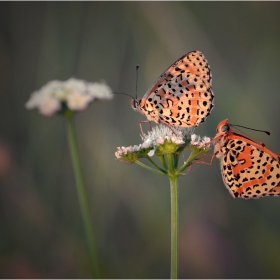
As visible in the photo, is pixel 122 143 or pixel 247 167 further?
pixel 122 143

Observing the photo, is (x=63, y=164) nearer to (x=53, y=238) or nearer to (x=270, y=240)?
(x=53, y=238)

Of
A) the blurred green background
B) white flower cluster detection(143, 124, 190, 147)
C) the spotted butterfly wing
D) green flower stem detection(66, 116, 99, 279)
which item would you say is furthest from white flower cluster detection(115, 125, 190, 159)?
the blurred green background

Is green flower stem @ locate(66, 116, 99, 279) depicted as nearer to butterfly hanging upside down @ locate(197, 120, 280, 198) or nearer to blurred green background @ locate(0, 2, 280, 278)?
butterfly hanging upside down @ locate(197, 120, 280, 198)

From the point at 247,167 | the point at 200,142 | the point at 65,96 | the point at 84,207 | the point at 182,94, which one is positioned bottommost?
the point at 84,207

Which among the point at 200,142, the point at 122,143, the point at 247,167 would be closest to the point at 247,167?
the point at 247,167

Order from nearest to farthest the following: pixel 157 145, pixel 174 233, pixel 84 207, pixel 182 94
→ 1. pixel 174 233
2. pixel 157 145
3. pixel 84 207
4. pixel 182 94

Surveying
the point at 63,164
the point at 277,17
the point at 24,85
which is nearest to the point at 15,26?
the point at 24,85

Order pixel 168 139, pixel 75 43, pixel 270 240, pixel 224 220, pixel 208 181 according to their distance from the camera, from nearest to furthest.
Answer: pixel 168 139
pixel 270 240
pixel 224 220
pixel 208 181
pixel 75 43

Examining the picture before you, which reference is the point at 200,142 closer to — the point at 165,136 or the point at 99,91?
the point at 165,136
